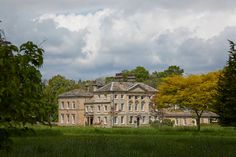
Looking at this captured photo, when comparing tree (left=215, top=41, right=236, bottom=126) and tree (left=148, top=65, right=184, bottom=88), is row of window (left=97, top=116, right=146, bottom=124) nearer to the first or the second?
tree (left=148, top=65, right=184, bottom=88)

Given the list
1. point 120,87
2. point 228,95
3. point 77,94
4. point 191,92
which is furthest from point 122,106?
point 228,95

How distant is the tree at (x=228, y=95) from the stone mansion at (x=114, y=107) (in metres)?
74.3

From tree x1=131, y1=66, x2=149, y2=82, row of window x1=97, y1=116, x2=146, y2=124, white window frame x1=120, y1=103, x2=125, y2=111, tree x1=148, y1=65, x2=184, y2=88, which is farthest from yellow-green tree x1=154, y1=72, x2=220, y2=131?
tree x1=131, y1=66, x2=149, y2=82

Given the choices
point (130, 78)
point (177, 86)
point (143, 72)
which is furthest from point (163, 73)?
point (177, 86)

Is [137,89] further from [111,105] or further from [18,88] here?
[18,88]

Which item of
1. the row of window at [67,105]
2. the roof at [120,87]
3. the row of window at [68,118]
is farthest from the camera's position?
the row of window at [68,118]

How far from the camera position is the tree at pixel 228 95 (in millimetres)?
40031

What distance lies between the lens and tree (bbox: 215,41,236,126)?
40031mm

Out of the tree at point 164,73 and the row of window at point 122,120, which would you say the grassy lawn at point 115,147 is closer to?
the row of window at point 122,120

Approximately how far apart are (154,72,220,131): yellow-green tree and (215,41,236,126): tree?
3165 cm

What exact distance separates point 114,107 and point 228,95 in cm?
8000

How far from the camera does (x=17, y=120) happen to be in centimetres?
734

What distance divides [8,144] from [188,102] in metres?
69.9

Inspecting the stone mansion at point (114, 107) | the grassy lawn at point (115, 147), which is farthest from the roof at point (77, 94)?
the grassy lawn at point (115, 147)
